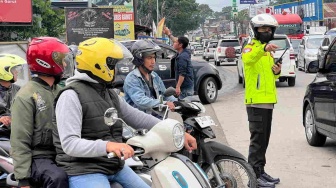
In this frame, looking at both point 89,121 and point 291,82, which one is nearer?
point 89,121

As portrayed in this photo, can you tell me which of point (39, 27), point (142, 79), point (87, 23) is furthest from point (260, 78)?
point (39, 27)

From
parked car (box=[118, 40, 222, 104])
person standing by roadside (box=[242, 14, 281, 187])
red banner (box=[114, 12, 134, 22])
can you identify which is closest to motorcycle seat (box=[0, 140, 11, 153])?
person standing by roadside (box=[242, 14, 281, 187])

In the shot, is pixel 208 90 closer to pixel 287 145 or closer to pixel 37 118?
pixel 287 145

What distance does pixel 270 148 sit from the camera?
27.6 feet

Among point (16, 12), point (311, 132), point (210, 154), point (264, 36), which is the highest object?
point (16, 12)

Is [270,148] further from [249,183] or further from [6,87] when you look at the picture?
[6,87]

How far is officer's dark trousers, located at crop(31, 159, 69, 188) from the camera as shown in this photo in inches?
127

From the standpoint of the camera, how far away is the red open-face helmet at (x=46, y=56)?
148 inches

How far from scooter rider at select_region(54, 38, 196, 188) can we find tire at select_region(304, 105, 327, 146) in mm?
5434

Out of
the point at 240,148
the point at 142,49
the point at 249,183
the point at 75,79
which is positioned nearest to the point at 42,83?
the point at 75,79

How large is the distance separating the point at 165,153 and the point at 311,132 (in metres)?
5.64

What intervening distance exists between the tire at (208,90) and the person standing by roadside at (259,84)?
8.25 metres

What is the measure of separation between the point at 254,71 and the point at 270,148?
2820mm

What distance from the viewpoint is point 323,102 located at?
7758mm
